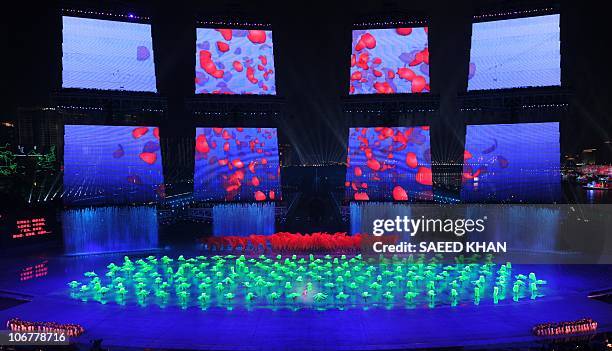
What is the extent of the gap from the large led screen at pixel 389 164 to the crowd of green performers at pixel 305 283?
10.2 metres

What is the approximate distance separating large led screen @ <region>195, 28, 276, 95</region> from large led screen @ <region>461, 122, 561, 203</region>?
12.6 metres

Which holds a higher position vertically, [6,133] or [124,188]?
[6,133]

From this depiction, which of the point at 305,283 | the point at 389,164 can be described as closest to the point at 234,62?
the point at 389,164

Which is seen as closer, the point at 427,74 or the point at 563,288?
the point at 563,288

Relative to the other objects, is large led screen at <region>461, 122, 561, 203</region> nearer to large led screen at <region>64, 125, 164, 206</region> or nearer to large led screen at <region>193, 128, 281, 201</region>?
large led screen at <region>193, 128, 281, 201</region>

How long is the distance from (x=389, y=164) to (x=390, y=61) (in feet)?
19.9

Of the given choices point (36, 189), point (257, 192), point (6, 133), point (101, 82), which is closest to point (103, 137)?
point (101, 82)

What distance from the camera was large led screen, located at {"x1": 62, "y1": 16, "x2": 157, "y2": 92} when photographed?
26.2 metres

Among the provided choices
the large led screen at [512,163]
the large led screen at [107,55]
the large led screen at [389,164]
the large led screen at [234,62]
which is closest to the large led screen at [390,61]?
the large led screen at [389,164]

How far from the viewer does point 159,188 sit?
2900 cm

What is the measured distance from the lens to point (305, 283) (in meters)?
15.4

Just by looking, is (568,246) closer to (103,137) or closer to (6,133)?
(103,137)

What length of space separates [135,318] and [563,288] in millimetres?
12522

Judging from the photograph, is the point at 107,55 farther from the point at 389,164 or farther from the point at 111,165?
the point at 389,164
